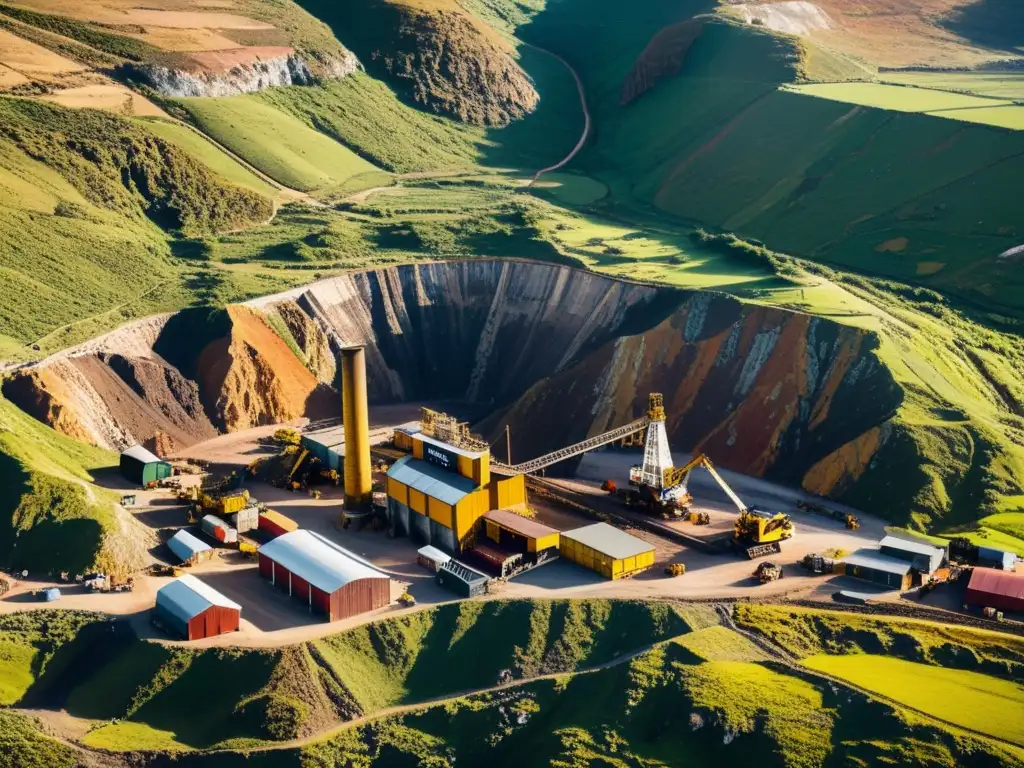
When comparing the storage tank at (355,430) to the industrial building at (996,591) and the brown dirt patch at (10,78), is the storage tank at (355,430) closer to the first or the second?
the industrial building at (996,591)

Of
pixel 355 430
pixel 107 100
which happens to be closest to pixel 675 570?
pixel 355 430

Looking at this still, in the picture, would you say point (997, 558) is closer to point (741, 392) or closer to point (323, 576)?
point (741, 392)

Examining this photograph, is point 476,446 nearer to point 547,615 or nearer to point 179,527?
point 547,615

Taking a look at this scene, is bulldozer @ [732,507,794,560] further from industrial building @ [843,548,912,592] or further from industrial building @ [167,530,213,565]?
industrial building @ [167,530,213,565]

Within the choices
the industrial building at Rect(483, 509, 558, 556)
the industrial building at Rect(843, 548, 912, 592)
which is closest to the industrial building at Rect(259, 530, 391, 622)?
the industrial building at Rect(483, 509, 558, 556)

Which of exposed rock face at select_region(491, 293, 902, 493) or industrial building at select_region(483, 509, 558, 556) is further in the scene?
exposed rock face at select_region(491, 293, 902, 493)

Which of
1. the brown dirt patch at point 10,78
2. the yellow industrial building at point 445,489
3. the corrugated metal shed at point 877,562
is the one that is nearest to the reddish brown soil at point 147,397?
the yellow industrial building at point 445,489
